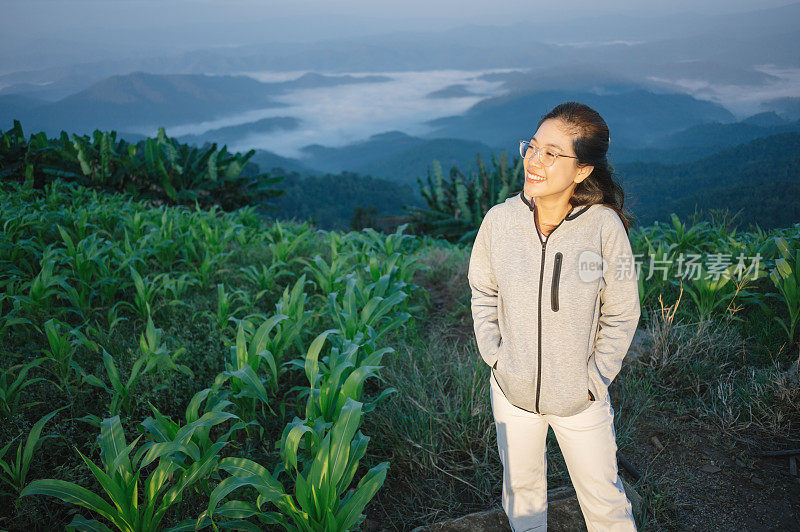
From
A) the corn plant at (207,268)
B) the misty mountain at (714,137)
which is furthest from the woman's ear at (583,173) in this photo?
the misty mountain at (714,137)

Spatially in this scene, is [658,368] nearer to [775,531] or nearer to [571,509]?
[775,531]

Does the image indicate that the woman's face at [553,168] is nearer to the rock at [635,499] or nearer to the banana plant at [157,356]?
the rock at [635,499]

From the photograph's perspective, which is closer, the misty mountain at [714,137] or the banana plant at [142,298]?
the banana plant at [142,298]

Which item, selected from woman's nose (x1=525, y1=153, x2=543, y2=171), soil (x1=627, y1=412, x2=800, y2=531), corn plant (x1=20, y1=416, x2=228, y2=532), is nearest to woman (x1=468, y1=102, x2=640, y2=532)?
woman's nose (x1=525, y1=153, x2=543, y2=171)

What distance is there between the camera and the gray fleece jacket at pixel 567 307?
1.38 metres

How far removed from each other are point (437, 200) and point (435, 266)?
24.0ft

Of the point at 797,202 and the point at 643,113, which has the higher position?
the point at 643,113

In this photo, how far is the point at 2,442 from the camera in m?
2.05

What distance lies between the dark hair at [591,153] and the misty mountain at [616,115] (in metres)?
99.0

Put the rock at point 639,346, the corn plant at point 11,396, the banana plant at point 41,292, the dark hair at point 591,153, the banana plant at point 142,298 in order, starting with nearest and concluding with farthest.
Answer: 1. the dark hair at point 591,153
2. the corn plant at point 11,396
3. the rock at point 639,346
4. the banana plant at point 41,292
5. the banana plant at point 142,298

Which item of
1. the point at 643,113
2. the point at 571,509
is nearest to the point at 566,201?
the point at 571,509

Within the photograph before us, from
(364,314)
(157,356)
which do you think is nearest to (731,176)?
(364,314)

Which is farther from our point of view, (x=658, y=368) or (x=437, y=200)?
(x=437, y=200)

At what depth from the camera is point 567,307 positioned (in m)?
1.39
